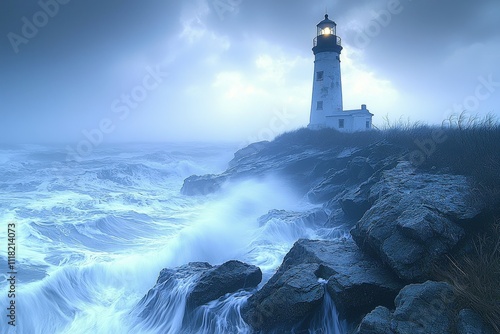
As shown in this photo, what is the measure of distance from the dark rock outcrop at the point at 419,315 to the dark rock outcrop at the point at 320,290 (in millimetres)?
1060

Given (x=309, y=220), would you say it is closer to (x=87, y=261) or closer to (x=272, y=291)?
(x=272, y=291)

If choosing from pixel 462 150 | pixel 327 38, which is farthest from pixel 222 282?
pixel 327 38

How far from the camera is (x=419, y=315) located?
386 centimetres

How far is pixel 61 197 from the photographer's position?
705 inches

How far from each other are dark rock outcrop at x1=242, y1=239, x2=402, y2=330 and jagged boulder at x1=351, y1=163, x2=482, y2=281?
14.2 inches

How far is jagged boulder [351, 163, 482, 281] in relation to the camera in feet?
17.0

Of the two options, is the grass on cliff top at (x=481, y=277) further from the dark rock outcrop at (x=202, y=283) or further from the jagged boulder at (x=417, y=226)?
the dark rock outcrop at (x=202, y=283)

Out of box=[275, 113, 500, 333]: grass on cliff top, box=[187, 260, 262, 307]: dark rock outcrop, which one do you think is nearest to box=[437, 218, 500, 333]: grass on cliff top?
box=[275, 113, 500, 333]: grass on cliff top

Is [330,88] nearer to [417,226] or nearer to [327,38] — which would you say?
[327,38]

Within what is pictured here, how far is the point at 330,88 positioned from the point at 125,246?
19401 millimetres

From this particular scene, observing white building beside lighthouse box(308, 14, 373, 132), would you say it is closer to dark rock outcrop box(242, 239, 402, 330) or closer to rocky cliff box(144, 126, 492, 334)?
rocky cliff box(144, 126, 492, 334)

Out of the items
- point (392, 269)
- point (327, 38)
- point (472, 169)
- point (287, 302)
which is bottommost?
point (287, 302)

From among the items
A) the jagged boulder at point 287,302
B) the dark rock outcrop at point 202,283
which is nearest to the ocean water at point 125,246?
the dark rock outcrop at point 202,283

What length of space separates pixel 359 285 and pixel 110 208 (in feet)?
47.2
